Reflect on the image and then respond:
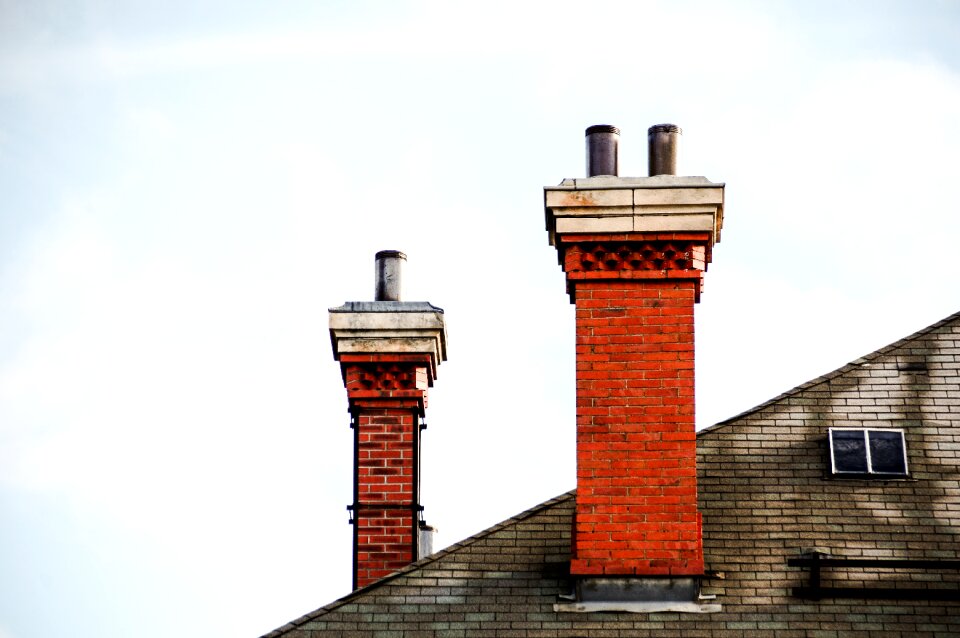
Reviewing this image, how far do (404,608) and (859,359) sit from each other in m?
4.47

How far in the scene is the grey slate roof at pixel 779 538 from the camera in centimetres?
1529

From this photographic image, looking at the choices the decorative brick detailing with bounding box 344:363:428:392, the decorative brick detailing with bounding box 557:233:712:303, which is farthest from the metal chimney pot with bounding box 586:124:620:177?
the decorative brick detailing with bounding box 344:363:428:392

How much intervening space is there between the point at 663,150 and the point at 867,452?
9.66 ft

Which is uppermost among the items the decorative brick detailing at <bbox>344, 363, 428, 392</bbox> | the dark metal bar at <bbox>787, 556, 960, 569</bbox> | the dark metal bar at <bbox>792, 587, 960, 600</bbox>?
the decorative brick detailing at <bbox>344, 363, 428, 392</bbox>

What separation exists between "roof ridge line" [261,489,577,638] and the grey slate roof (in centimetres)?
1

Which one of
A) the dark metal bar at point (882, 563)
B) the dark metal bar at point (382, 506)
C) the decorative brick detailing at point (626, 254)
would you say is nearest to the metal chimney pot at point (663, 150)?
the decorative brick detailing at point (626, 254)

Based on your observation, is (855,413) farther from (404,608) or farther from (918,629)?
(404,608)

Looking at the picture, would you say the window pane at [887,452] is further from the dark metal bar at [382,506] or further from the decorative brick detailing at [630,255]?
the dark metal bar at [382,506]

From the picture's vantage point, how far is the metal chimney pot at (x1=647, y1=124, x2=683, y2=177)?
1659 centimetres

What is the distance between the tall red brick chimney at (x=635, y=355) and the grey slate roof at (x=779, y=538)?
0.39 meters

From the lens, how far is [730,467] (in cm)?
1669

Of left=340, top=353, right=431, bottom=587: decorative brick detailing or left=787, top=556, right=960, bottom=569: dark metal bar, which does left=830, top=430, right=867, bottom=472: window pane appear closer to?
left=787, top=556, right=960, bottom=569: dark metal bar

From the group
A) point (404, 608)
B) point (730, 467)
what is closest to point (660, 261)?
point (730, 467)

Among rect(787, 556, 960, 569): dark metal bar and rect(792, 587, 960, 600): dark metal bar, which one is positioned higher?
rect(787, 556, 960, 569): dark metal bar
